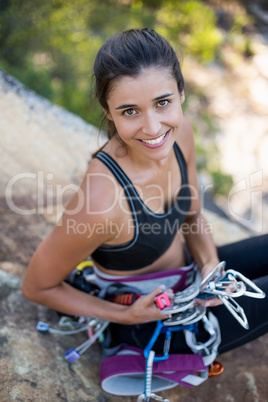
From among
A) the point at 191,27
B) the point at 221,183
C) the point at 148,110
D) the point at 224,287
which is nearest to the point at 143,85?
the point at 148,110

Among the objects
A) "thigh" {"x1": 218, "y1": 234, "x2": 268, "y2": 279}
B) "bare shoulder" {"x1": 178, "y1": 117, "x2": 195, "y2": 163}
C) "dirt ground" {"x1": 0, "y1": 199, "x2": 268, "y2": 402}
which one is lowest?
"dirt ground" {"x1": 0, "y1": 199, "x2": 268, "y2": 402}

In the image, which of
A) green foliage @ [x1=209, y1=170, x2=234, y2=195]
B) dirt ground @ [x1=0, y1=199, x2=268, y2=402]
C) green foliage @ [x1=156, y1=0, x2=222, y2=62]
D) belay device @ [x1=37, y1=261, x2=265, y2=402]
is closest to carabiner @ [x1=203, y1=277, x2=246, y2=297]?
belay device @ [x1=37, y1=261, x2=265, y2=402]

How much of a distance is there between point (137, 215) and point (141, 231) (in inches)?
2.7

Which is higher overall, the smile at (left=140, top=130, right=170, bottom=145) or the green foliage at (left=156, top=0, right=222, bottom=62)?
the green foliage at (left=156, top=0, right=222, bottom=62)

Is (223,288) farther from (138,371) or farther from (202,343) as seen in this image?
(138,371)

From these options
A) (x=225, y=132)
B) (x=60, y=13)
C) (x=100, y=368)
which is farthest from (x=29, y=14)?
(x=100, y=368)

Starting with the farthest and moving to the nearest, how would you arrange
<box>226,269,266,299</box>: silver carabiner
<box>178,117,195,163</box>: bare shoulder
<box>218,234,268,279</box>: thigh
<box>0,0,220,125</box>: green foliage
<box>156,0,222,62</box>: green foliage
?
<box>156,0,222,62</box>: green foliage, <box>0,0,220,125</box>: green foliage, <box>218,234,268,279</box>: thigh, <box>178,117,195,163</box>: bare shoulder, <box>226,269,266,299</box>: silver carabiner

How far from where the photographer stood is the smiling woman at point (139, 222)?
1.49 metres

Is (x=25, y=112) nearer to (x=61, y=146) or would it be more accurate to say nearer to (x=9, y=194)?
(x=61, y=146)

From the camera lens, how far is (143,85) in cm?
145

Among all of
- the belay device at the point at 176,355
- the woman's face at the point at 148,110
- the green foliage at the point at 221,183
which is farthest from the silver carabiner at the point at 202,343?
the green foliage at the point at 221,183

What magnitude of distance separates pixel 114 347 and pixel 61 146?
1.69 meters

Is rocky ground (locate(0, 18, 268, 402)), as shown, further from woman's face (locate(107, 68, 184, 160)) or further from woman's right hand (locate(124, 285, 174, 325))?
woman's face (locate(107, 68, 184, 160))

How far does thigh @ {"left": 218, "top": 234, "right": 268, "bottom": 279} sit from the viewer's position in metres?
2.11
